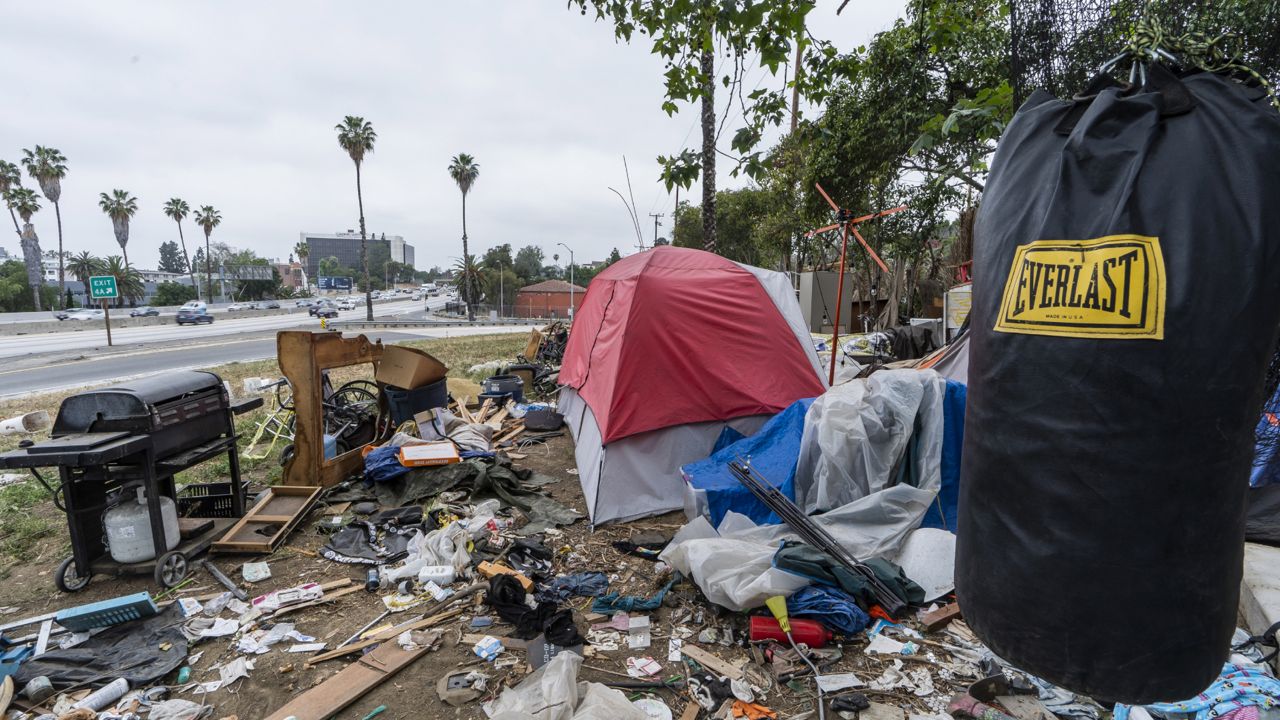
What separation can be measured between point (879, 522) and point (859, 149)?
824cm

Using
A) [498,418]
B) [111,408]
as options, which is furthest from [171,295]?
[111,408]

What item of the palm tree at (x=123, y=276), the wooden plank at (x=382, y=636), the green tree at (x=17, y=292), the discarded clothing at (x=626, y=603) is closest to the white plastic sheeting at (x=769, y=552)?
the discarded clothing at (x=626, y=603)

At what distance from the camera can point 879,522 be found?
12.0ft

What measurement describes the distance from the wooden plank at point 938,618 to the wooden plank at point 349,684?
2.60m

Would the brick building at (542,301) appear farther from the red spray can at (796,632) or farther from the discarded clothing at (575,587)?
the red spray can at (796,632)

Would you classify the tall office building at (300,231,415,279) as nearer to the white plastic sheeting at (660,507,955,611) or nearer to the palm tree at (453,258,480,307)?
the palm tree at (453,258,480,307)

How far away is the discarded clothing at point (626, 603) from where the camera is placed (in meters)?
3.38

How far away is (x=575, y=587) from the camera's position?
12.0ft

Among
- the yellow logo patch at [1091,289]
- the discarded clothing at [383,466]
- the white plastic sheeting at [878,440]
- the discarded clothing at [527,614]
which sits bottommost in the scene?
the discarded clothing at [527,614]

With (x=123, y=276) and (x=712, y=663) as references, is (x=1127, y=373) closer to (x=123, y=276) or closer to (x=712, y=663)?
(x=712, y=663)

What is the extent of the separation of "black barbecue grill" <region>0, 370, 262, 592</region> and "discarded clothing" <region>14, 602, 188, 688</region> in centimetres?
48

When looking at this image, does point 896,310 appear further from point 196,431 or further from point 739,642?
point 196,431

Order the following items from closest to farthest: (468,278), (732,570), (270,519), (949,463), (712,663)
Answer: (712,663)
(732,570)
(949,463)
(270,519)
(468,278)

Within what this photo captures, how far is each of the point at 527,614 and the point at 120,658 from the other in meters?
2.03
